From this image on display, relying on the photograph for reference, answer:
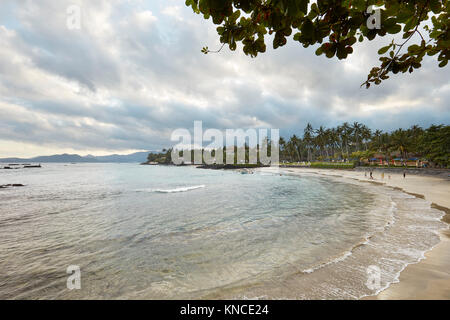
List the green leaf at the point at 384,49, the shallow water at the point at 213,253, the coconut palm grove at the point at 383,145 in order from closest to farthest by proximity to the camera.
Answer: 1. the green leaf at the point at 384,49
2. the shallow water at the point at 213,253
3. the coconut palm grove at the point at 383,145

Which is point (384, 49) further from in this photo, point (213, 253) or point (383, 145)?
point (383, 145)

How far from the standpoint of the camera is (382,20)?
5.06ft

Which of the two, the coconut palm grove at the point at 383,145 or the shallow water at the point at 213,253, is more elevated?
the coconut palm grove at the point at 383,145

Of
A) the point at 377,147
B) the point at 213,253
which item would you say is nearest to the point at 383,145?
the point at 377,147

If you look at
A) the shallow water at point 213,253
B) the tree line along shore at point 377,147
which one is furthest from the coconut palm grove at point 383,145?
the shallow water at point 213,253

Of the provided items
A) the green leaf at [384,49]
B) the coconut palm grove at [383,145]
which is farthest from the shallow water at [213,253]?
the coconut palm grove at [383,145]

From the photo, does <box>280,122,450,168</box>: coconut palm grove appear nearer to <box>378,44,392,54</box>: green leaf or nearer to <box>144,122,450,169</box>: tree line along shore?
<box>144,122,450,169</box>: tree line along shore

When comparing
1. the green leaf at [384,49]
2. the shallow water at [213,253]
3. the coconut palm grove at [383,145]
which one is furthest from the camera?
the coconut palm grove at [383,145]

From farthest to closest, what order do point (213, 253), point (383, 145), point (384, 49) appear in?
point (383, 145)
point (213, 253)
point (384, 49)

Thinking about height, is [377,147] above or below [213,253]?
above

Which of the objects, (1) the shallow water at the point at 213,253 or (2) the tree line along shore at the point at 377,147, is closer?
(1) the shallow water at the point at 213,253

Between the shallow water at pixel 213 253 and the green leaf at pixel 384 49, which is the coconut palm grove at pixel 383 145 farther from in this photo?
the green leaf at pixel 384 49
